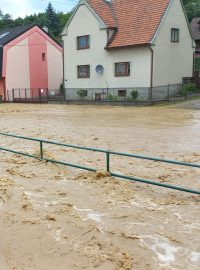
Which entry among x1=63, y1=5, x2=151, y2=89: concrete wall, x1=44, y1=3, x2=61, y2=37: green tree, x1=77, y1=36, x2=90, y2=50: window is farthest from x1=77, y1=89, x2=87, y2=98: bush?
x1=44, y1=3, x2=61, y2=37: green tree

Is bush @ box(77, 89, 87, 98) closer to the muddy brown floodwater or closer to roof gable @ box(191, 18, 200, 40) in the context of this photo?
the muddy brown floodwater

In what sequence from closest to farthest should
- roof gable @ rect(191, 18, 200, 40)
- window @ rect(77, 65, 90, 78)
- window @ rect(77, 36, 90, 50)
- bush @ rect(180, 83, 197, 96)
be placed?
bush @ rect(180, 83, 197, 96) → window @ rect(77, 36, 90, 50) → window @ rect(77, 65, 90, 78) → roof gable @ rect(191, 18, 200, 40)

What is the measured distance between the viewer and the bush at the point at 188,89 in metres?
29.5

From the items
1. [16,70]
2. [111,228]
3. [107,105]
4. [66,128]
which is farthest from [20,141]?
[16,70]

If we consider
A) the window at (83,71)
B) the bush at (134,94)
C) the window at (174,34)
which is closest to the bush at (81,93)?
the window at (83,71)

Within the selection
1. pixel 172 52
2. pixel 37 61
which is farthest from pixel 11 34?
pixel 172 52

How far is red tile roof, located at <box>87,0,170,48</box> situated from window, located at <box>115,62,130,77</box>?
1503mm

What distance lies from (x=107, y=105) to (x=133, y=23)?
7.47 m

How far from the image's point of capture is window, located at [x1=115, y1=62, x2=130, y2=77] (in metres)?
29.2

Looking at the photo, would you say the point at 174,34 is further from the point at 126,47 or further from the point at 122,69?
the point at 122,69

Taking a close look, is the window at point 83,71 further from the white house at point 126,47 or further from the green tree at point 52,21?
the green tree at point 52,21

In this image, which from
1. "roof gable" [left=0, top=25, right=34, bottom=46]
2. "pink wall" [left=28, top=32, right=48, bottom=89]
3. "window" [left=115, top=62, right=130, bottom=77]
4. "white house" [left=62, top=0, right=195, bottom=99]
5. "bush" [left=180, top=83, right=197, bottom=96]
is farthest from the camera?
"pink wall" [left=28, top=32, right=48, bottom=89]

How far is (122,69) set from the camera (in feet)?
96.9

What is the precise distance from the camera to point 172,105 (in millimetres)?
25875
